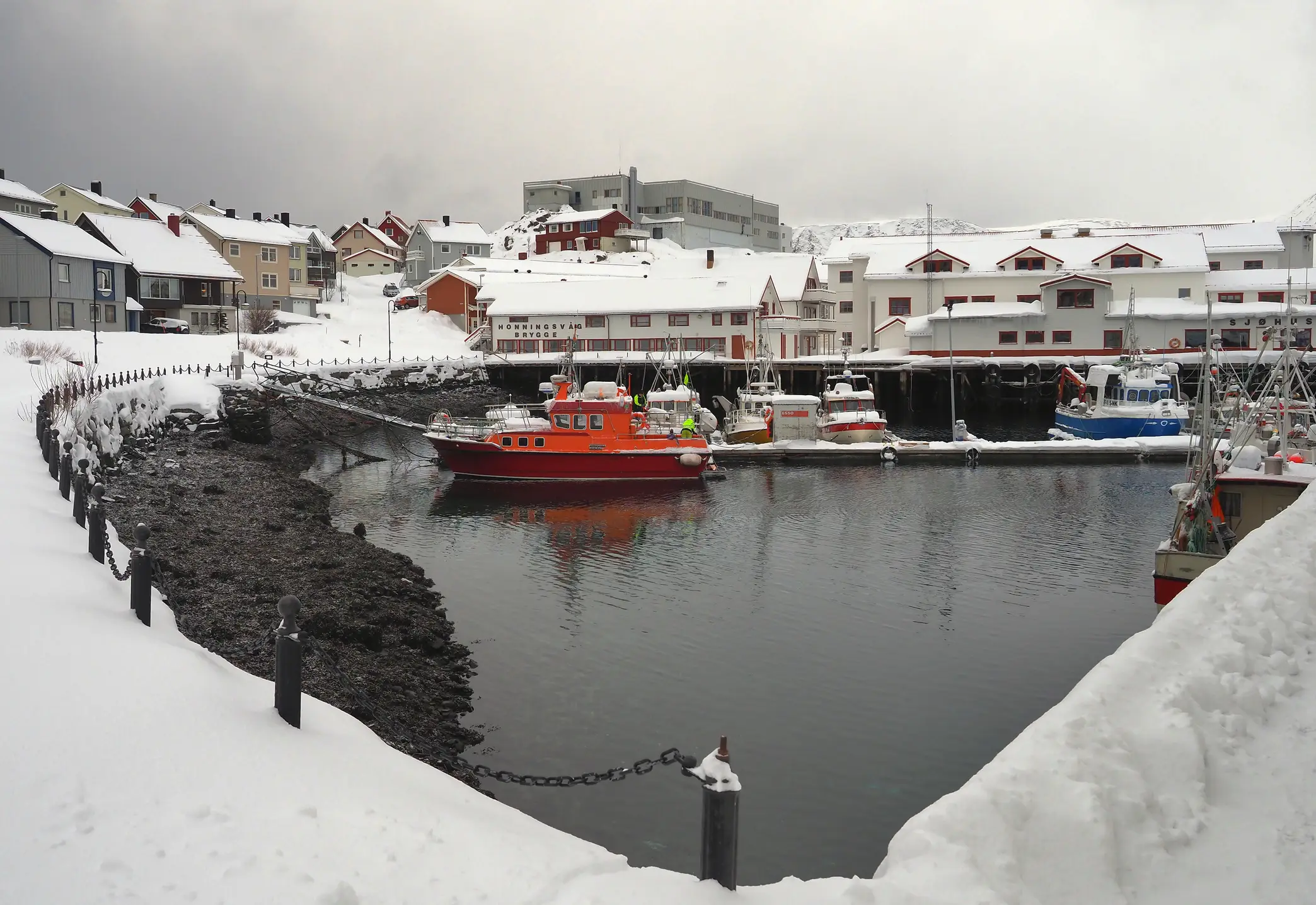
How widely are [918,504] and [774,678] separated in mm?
16139

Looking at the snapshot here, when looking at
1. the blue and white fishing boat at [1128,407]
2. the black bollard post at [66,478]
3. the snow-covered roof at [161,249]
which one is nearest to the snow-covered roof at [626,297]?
the snow-covered roof at [161,249]

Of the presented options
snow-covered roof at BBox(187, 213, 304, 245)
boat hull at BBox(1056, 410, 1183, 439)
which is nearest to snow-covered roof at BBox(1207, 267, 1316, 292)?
boat hull at BBox(1056, 410, 1183, 439)

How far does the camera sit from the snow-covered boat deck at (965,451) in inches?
1517

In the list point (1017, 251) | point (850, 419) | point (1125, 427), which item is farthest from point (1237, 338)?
point (850, 419)

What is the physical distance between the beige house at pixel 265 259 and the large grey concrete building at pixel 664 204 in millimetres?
37712

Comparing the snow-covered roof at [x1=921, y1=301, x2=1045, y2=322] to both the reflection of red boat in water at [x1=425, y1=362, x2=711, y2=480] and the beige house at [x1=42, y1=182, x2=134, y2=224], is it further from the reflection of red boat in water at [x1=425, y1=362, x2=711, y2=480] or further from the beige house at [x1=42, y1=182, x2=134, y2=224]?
Answer: the beige house at [x1=42, y1=182, x2=134, y2=224]

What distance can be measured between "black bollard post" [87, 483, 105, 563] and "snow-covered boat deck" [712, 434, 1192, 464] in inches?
1164

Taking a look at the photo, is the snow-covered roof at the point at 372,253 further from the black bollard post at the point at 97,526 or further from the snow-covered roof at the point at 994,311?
the black bollard post at the point at 97,526

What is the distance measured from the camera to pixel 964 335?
194ft

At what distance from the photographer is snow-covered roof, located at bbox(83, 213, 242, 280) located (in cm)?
5856

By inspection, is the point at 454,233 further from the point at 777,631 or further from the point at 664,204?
the point at 777,631

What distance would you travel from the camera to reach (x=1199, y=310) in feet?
184

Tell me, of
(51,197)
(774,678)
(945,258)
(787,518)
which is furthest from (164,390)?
(51,197)

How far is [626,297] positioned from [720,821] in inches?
2384
